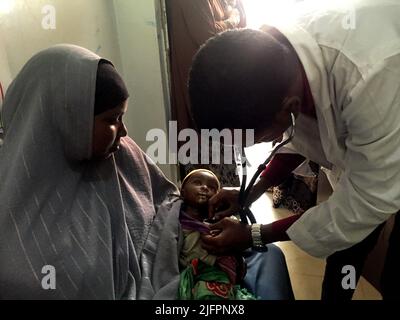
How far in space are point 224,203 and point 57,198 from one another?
0.55 metres

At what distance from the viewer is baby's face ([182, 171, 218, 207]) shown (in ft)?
3.93

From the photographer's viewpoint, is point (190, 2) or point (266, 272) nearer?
point (266, 272)

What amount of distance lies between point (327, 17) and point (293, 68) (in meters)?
0.19

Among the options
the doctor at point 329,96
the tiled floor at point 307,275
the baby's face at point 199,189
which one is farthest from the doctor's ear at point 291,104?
the tiled floor at point 307,275

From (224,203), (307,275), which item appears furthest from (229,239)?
(307,275)

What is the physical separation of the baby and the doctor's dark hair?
0.44 metres

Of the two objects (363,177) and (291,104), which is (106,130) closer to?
(291,104)

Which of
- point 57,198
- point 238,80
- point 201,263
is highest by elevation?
point 238,80

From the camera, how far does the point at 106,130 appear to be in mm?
890

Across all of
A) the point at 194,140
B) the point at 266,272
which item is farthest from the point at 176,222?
the point at 194,140

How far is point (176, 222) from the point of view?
1.07m

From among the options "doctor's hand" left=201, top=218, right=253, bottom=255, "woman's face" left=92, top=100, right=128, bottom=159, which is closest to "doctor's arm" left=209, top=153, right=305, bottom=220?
"doctor's hand" left=201, top=218, right=253, bottom=255

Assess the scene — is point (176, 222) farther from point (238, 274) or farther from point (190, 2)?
point (190, 2)

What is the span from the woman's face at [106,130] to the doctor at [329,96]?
0.25 metres
